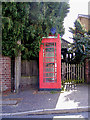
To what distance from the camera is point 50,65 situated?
746cm

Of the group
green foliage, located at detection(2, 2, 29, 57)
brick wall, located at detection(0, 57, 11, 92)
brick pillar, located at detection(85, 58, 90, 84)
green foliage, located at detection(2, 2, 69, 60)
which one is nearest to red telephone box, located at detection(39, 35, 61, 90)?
green foliage, located at detection(2, 2, 69, 60)

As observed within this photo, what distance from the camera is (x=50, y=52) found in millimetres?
7457

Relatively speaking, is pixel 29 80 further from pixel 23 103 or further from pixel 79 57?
pixel 79 57

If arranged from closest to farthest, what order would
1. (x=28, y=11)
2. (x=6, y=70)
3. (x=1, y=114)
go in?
(x=1, y=114) → (x=28, y=11) → (x=6, y=70)

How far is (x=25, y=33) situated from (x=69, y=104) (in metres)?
4.18

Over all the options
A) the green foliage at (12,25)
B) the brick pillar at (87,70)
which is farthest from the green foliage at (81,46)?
the green foliage at (12,25)

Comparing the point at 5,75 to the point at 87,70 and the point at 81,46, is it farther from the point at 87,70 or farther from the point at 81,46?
the point at 81,46

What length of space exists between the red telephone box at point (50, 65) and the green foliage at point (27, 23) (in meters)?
0.43

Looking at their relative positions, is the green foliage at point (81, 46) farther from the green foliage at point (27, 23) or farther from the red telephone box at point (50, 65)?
the green foliage at point (27, 23)

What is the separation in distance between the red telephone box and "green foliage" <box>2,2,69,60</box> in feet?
1.40

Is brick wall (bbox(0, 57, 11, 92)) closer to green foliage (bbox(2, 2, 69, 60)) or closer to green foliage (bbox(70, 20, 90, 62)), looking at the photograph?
green foliage (bbox(2, 2, 69, 60))

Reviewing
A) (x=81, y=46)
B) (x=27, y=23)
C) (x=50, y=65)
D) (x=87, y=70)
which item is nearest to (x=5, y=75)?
(x=50, y=65)

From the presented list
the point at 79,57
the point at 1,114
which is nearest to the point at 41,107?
the point at 1,114

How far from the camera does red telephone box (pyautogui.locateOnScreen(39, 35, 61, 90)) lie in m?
7.39
